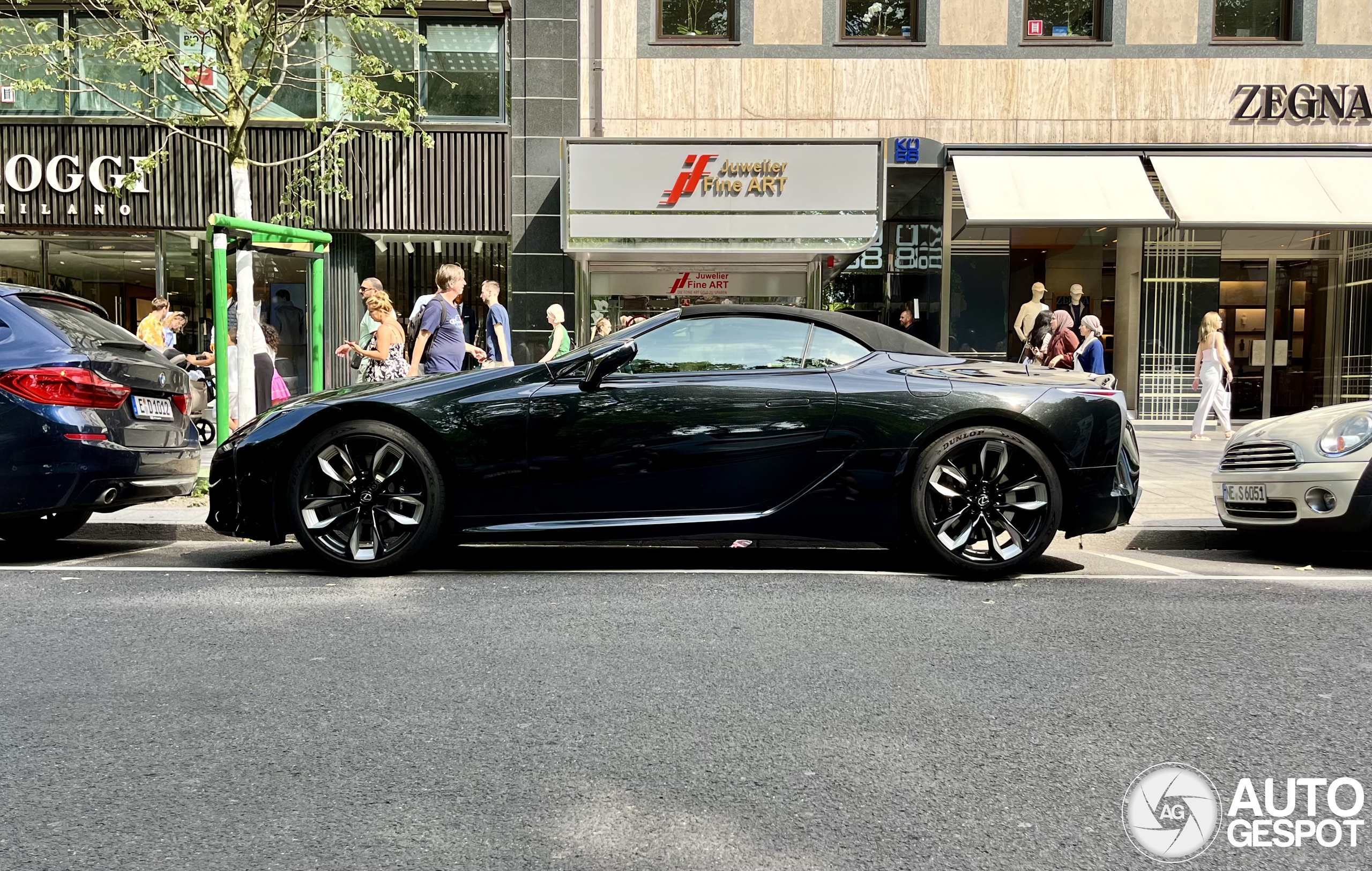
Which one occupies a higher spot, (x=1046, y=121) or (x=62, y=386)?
(x=1046, y=121)

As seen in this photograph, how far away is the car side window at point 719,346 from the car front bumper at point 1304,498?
293 centimetres

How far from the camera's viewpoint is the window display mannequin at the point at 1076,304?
14.8 metres

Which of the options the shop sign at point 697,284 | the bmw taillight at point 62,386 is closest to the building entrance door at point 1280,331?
the shop sign at point 697,284

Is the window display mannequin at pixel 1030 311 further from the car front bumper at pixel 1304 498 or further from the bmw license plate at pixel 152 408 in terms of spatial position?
the bmw license plate at pixel 152 408

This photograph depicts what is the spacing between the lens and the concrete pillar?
1616 cm

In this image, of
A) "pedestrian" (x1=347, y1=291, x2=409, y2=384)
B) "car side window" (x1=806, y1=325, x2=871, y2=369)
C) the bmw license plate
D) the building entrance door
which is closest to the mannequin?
the building entrance door

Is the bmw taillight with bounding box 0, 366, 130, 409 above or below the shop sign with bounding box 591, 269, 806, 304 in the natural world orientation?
below

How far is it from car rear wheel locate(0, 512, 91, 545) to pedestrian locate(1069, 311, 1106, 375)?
10.1 m

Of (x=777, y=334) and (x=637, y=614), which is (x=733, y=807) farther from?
(x=777, y=334)

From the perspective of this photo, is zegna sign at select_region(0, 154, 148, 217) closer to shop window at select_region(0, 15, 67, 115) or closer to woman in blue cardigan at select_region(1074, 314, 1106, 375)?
shop window at select_region(0, 15, 67, 115)

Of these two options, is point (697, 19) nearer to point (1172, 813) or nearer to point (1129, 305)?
point (1129, 305)

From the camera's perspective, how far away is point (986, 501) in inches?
224

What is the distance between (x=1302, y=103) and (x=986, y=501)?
42.2ft

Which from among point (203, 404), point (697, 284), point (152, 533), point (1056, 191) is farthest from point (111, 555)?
point (1056, 191)
